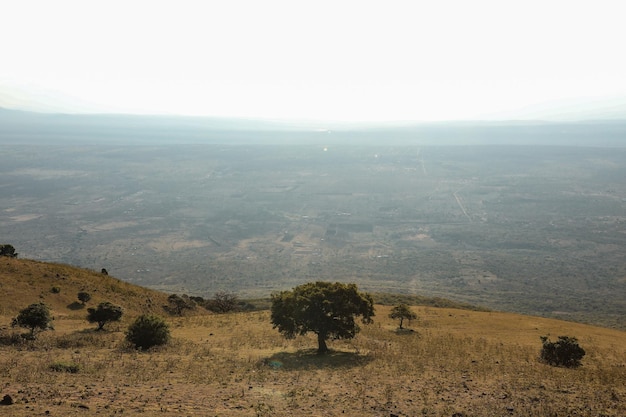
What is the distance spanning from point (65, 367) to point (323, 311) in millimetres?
14503

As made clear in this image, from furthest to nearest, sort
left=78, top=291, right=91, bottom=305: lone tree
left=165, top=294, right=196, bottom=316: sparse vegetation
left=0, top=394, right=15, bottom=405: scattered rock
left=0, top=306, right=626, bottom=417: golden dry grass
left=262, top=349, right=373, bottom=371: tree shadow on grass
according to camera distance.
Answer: left=165, top=294, right=196, bottom=316: sparse vegetation → left=78, top=291, right=91, bottom=305: lone tree → left=262, top=349, right=373, bottom=371: tree shadow on grass → left=0, top=306, right=626, bottom=417: golden dry grass → left=0, top=394, right=15, bottom=405: scattered rock

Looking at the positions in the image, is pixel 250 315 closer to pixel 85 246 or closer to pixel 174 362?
pixel 174 362

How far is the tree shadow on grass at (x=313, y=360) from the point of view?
82.9 ft

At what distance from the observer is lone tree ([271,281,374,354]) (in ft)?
93.5

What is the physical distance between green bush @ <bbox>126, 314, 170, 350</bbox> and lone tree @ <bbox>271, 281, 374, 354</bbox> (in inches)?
293

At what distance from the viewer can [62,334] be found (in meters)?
29.2

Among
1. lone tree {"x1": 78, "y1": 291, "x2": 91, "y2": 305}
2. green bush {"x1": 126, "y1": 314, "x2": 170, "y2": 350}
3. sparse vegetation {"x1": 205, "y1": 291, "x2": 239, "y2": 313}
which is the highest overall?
green bush {"x1": 126, "y1": 314, "x2": 170, "y2": 350}

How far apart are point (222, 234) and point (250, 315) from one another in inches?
4027

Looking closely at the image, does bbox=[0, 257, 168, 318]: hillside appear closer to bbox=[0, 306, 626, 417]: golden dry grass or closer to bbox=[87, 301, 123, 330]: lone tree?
bbox=[0, 306, 626, 417]: golden dry grass

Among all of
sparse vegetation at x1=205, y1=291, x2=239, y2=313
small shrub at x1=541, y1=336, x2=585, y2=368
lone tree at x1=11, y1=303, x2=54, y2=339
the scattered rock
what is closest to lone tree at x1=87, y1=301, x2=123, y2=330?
lone tree at x1=11, y1=303, x2=54, y2=339

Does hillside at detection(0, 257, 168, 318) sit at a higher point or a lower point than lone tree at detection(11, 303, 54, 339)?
lower

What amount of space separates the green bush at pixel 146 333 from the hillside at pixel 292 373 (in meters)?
1.00

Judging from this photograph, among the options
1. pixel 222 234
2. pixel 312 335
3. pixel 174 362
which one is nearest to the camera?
pixel 174 362

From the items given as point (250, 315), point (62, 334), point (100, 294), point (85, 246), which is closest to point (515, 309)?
point (250, 315)
